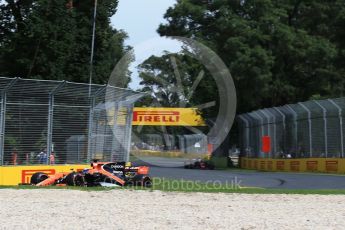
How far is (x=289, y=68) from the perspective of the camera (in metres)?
43.7

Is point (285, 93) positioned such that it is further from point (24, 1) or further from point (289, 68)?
point (24, 1)

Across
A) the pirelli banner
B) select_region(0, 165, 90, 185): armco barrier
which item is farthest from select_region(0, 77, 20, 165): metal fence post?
the pirelli banner

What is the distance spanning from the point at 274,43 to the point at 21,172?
87.8 feet

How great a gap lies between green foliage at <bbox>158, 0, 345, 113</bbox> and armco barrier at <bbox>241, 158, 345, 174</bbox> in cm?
443

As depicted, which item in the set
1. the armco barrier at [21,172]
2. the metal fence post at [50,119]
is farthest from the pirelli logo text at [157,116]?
the metal fence post at [50,119]

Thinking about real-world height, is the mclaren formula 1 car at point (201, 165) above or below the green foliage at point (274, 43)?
below

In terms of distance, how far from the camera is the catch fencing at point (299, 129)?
30.2 metres

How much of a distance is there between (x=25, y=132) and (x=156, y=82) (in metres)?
32.0

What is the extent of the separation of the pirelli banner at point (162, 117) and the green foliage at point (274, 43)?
14302 mm

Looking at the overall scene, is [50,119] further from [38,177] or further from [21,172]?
[38,177]

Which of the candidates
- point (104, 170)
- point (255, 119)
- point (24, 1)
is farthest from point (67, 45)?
point (255, 119)

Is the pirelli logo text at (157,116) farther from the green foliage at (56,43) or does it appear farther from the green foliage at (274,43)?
the green foliage at (56,43)

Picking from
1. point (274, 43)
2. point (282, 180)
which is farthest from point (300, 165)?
point (274, 43)

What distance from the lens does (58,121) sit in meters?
20.5
